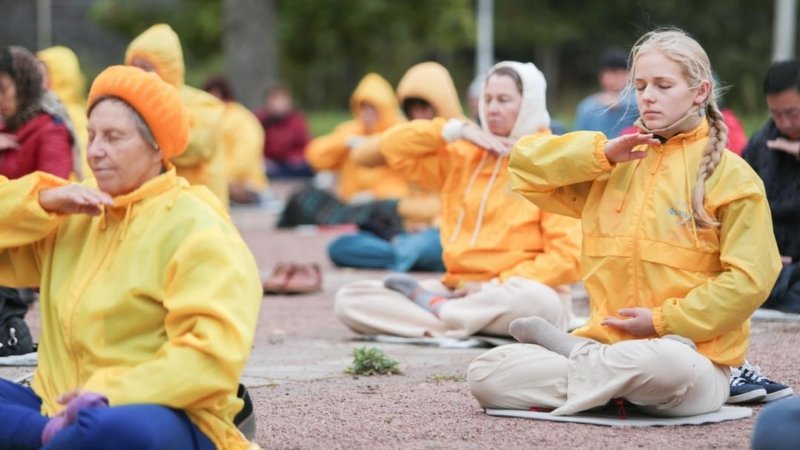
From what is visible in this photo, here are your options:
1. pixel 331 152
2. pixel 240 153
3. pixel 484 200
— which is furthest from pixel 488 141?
pixel 240 153

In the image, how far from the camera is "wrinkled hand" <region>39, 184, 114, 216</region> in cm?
460

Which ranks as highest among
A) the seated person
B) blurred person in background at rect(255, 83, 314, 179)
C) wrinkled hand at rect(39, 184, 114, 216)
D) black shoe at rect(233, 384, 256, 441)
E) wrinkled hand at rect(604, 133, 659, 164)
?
wrinkled hand at rect(604, 133, 659, 164)

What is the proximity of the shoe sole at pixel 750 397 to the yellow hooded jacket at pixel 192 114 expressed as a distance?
→ 501cm

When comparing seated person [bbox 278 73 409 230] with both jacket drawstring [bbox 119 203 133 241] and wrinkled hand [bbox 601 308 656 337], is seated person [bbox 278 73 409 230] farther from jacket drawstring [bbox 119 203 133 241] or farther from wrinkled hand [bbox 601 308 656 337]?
jacket drawstring [bbox 119 203 133 241]

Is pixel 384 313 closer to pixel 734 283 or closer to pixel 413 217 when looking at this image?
pixel 734 283

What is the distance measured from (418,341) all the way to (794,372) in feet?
7.15

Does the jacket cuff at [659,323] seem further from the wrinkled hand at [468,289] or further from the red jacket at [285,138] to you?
the red jacket at [285,138]

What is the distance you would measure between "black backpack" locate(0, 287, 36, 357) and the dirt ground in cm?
26

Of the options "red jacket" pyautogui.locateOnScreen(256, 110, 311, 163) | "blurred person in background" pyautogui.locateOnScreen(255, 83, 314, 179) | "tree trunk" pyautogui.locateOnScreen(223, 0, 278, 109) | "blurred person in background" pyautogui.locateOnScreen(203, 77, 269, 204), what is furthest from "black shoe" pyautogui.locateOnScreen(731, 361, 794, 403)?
"tree trunk" pyautogui.locateOnScreen(223, 0, 278, 109)

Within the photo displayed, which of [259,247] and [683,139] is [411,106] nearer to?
[259,247]

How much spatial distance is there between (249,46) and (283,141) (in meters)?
4.27

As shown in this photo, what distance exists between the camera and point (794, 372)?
6859 millimetres

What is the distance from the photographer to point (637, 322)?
224 inches

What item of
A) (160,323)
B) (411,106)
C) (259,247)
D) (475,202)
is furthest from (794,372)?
(259,247)
